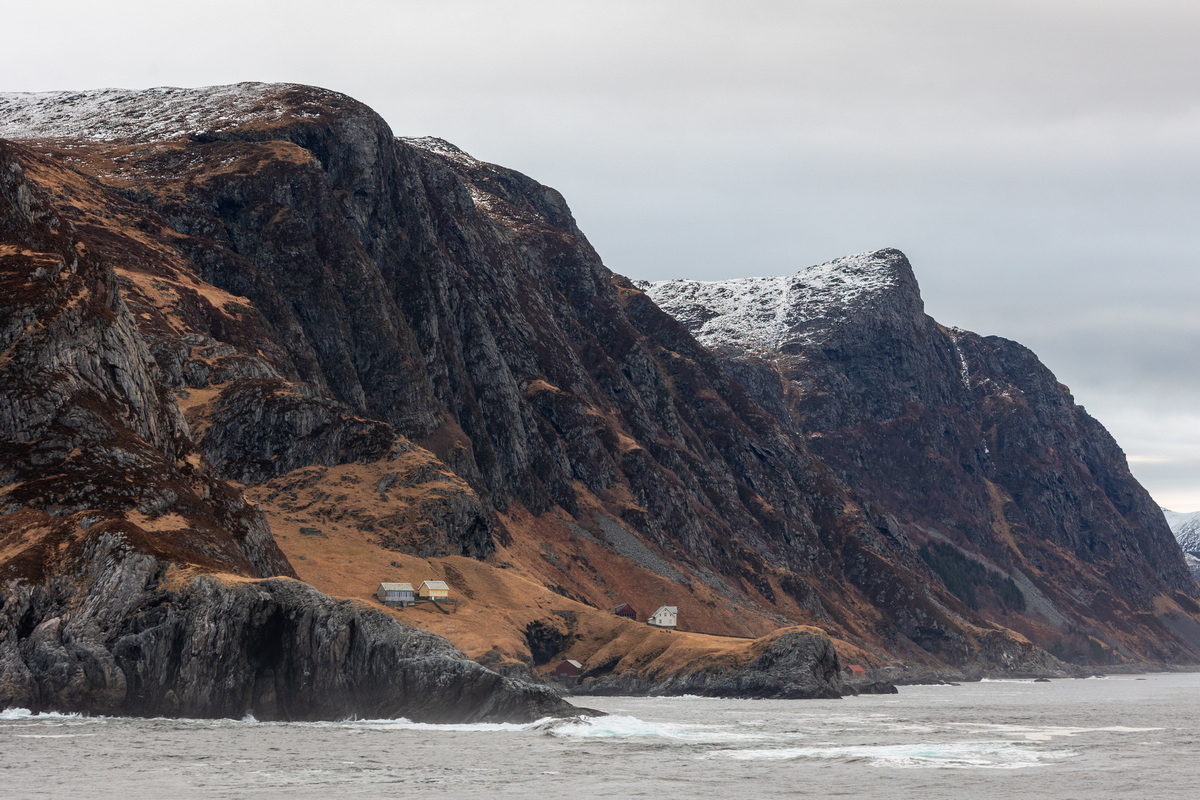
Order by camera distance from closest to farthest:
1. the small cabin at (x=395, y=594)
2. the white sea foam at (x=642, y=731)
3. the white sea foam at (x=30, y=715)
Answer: the white sea foam at (x=30, y=715), the white sea foam at (x=642, y=731), the small cabin at (x=395, y=594)

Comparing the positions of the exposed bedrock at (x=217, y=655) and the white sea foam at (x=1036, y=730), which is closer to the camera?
the exposed bedrock at (x=217, y=655)

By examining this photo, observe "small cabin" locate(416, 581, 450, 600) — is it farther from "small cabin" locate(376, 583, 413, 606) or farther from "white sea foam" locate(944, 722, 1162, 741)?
"white sea foam" locate(944, 722, 1162, 741)

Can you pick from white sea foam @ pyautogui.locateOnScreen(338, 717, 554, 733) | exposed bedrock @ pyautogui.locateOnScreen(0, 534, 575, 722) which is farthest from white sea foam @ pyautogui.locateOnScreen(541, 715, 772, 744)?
exposed bedrock @ pyautogui.locateOnScreen(0, 534, 575, 722)

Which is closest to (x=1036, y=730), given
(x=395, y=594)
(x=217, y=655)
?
(x=217, y=655)

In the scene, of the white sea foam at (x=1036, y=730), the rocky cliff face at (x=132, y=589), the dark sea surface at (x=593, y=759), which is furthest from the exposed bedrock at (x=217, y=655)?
the white sea foam at (x=1036, y=730)

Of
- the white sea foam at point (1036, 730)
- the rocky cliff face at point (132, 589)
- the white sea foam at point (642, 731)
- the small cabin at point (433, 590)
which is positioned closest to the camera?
the white sea foam at point (642, 731)

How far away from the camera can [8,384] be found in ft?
438

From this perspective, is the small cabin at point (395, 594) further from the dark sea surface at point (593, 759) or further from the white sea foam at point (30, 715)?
the white sea foam at point (30, 715)

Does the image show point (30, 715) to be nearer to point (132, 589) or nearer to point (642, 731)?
point (132, 589)

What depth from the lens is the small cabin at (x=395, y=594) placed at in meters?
181

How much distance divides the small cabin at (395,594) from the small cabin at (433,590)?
537cm

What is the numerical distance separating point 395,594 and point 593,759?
9246 cm

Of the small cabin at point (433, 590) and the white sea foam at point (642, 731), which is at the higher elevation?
the small cabin at point (433, 590)

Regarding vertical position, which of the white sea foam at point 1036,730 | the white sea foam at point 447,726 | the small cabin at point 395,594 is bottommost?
the white sea foam at point 1036,730
